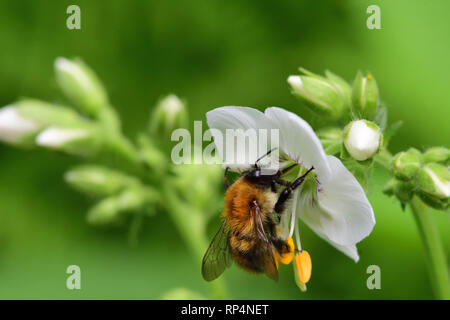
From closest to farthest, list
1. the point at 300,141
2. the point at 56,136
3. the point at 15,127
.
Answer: the point at 300,141 < the point at 56,136 < the point at 15,127

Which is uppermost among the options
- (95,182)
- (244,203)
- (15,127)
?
(15,127)

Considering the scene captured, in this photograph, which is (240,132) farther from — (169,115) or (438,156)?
(169,115)

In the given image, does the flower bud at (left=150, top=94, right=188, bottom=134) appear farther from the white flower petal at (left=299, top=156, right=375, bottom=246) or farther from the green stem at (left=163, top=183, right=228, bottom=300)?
the white flower petal at (left=299, top=156, right=375, bottom=246)

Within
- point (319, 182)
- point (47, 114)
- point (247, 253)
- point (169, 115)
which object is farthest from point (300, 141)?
point (47, 114)

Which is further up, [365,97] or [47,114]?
[47,114]

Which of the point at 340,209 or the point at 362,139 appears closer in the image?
the point at 362,139

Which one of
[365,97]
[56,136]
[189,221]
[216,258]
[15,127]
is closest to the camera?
[365,97]

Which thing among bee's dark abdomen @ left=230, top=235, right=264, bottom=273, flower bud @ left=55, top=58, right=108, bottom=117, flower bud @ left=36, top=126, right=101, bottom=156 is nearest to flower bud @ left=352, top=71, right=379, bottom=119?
bee's dark abdomen @ left=230, top=235, right=264, bottom=273

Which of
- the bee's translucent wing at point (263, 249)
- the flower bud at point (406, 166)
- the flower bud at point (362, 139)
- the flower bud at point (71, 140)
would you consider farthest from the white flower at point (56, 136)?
the flower bud at point (406, 166)
